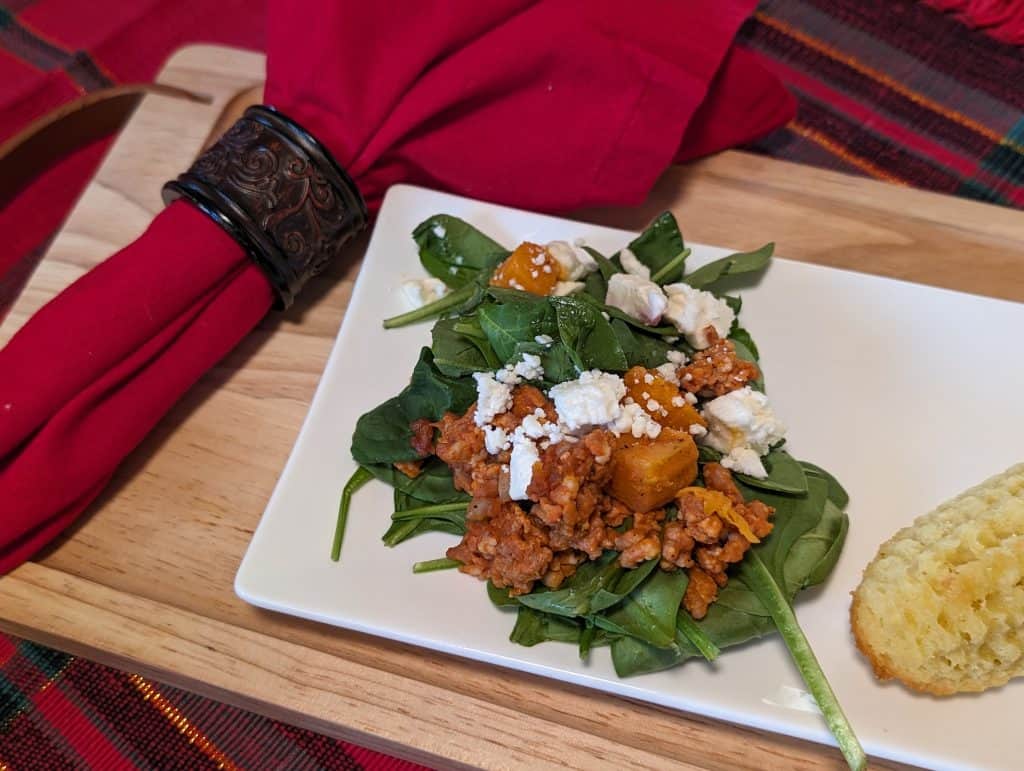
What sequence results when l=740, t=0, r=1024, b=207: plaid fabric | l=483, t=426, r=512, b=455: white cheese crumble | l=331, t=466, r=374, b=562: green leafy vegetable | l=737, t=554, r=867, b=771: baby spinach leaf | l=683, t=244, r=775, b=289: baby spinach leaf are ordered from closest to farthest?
l=737, t=554, r=867, b=771: baby spinach leaf → l=483, t=426, r=512, b=455: white cheese crumble → l=331, t=466, r=374, b=562: green leafy vegetable → l=683, t=244, r=775, b=289: baby spinach leaf → l=740, t=0, r=1024, b=207: plaid fabric

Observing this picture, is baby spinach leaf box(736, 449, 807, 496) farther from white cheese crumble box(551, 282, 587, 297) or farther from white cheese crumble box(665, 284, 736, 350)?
white cheese crumble box(551, 282, 587, 297)

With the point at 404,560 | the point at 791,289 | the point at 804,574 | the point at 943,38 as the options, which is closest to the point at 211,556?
the point at 404,560

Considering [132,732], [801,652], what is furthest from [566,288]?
[132,732]

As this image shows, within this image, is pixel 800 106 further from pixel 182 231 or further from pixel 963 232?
pixel 182 231

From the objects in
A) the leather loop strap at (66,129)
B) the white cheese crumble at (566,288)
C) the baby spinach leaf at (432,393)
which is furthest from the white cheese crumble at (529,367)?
the leather loop strap at (66,129)

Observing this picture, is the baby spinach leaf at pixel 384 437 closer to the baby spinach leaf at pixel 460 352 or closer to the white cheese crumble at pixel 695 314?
the baby spinach leaf at pixel 460 352

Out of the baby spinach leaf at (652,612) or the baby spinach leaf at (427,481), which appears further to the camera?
the baby spinach leaf at (427,481)

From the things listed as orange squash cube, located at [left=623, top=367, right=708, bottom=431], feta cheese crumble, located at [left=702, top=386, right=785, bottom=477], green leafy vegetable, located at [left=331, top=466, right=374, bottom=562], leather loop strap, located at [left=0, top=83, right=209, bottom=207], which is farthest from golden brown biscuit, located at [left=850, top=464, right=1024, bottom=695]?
leather loop strap, located at [left=0, top=83, right=209, bottom=207]
